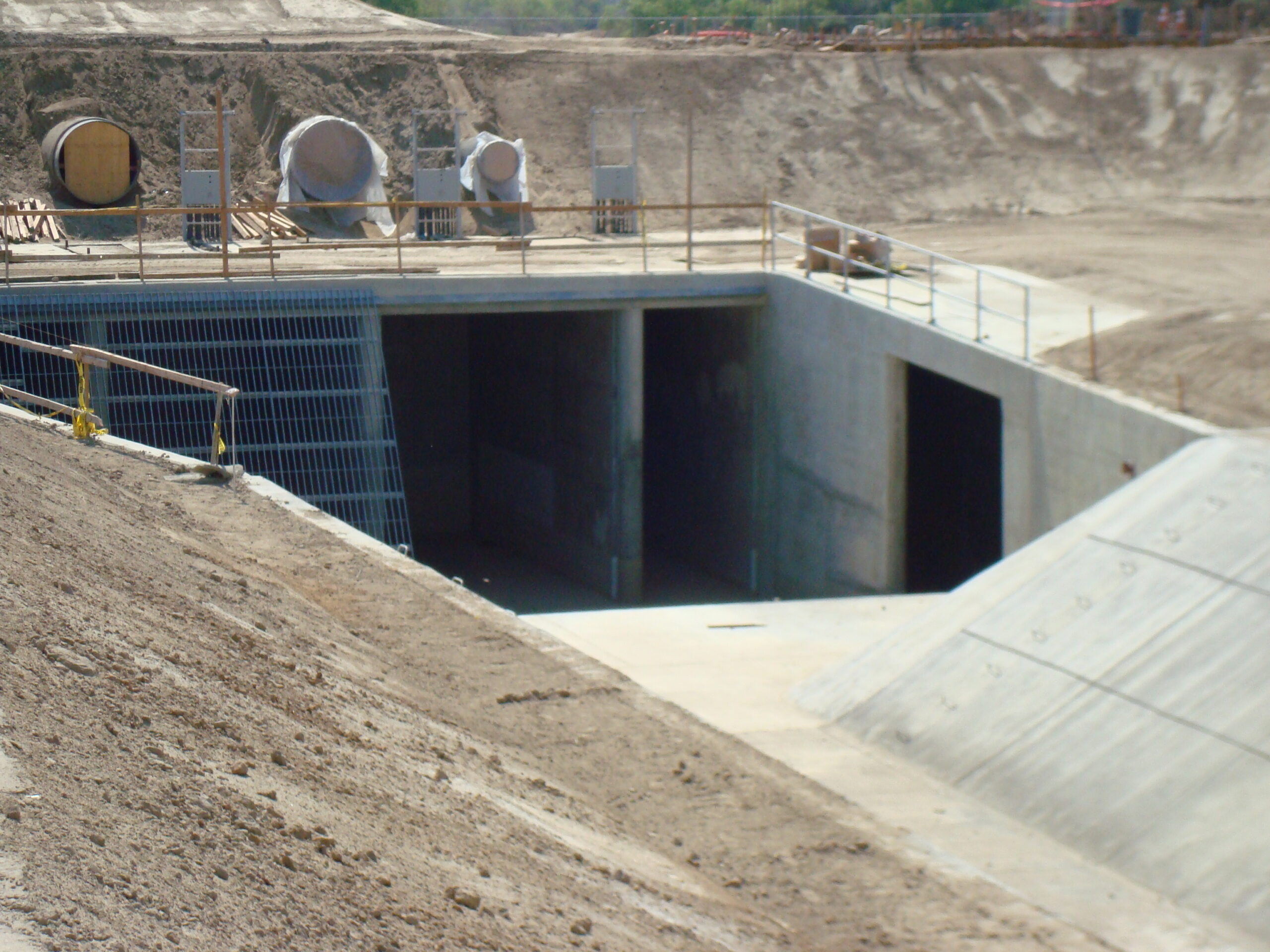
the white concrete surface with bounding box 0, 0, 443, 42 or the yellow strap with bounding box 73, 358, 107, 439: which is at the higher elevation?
the white concrete surface with bounding box 0, 0, 443, 42

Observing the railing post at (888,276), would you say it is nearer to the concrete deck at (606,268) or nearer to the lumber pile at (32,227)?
the concrete deck at (606,268)

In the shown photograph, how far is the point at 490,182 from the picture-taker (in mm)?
29453

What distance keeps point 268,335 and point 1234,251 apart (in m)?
14.9

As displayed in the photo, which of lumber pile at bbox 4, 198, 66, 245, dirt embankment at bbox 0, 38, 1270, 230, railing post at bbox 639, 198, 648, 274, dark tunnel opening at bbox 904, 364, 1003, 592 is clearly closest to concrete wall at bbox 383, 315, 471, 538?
railing post at bbox 639, 198, 648, 274

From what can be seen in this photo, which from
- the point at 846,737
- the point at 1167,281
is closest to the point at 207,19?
the point at 1167,281

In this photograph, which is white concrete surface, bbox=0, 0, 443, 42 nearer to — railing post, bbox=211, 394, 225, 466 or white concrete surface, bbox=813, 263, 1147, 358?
white concrete surface, bbox=813, 263, 1147, 358

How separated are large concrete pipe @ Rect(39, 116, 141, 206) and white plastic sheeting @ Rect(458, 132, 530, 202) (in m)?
6.38

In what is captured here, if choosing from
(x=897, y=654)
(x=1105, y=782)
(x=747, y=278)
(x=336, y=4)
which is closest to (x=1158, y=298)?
(x=747, y=278)

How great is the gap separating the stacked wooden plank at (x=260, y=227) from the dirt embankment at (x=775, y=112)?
7.78 ft

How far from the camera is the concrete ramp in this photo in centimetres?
873

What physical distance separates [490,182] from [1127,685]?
851 inches

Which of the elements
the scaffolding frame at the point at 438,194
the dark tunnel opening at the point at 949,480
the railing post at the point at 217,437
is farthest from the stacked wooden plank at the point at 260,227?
the railing post at the point at 217,437

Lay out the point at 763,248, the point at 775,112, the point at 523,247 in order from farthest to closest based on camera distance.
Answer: the point at 775,112 < the point at 763,248 < the point at 523,247

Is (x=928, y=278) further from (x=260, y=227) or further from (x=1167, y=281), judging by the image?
(x=260, y=227)
